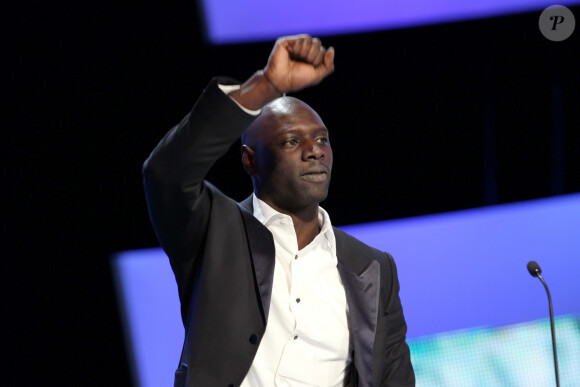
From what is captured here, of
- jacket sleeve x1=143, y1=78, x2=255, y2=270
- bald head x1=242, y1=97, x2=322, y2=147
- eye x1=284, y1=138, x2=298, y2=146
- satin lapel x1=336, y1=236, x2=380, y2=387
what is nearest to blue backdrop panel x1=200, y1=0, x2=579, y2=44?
bald head x1=242, y1=97, x2=322, y2=147

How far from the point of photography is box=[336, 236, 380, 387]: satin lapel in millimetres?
2133

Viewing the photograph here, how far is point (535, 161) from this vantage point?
13.0ft

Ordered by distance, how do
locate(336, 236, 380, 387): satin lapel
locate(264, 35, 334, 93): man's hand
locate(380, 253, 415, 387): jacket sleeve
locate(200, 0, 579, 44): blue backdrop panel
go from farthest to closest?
1. locate(200, 0, 579, 44): blue backdrop panel
2. locate(380, 253, 415, 387): jacket sleeve
3. locate(336, 236, 380, 387): satin lapel
4. locate(264, 35, 334, 93): man's hand

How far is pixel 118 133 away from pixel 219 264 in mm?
1506

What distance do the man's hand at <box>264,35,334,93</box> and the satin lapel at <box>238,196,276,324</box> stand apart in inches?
20.5

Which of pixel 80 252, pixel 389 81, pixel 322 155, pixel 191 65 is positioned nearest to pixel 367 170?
pixel 389 81

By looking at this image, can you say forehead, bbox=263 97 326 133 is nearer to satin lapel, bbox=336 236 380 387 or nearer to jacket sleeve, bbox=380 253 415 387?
satin lapel, bbox=336 236 380 387

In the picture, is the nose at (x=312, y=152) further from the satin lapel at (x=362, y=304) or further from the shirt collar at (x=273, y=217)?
the satin lapel at (x=362, y=304)

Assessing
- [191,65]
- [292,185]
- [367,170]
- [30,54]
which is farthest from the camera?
[367,170]

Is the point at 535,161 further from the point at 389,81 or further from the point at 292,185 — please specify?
the point at 292,185

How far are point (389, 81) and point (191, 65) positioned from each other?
101 centimetres

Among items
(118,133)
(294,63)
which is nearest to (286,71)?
(294,63)

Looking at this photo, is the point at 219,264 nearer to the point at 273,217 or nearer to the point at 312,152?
the point at 273,217

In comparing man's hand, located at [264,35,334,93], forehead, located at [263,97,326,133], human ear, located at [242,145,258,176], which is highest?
man's hand, located at [264,35,334,93]
